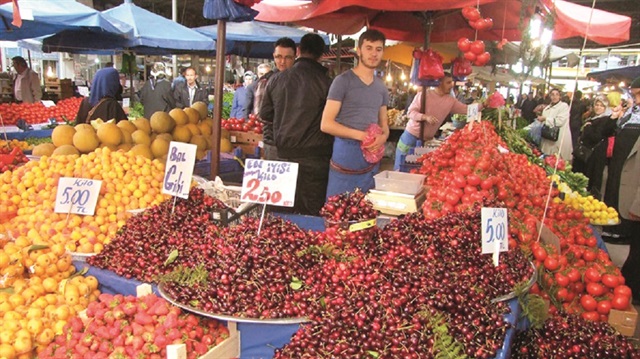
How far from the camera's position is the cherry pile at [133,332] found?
2.03 m

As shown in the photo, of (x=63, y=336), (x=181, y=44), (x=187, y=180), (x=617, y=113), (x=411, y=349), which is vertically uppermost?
(x=181, y=44)

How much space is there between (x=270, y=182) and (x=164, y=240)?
0.72 metres

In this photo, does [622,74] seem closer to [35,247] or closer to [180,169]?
[180,169]

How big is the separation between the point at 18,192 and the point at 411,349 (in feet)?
9.95

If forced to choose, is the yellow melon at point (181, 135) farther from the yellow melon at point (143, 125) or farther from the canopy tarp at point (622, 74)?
the canopy tarp at point (622, 74)

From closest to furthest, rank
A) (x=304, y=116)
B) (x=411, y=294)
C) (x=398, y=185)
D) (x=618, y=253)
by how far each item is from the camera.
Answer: (x=411, y=294)
(x=398, y=185)
(x=304, y=116)
(x=618, y=253)

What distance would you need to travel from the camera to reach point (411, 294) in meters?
1.93

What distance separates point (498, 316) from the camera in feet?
6.21

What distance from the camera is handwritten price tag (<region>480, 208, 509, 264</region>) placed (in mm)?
2267

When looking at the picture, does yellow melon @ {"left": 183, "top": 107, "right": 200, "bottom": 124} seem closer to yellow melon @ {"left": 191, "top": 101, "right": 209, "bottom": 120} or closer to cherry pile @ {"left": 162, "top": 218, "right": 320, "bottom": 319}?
yellow melon @ {"left": 191, "top": 101, "right": 209, "bottom": 120}

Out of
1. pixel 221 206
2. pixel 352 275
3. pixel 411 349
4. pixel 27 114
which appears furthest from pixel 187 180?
pixel 27 114

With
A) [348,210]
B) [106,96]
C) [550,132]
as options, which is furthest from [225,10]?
[550,132]

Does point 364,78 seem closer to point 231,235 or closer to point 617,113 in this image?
point 231,235

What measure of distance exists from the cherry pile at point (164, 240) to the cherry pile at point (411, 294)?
74cm
